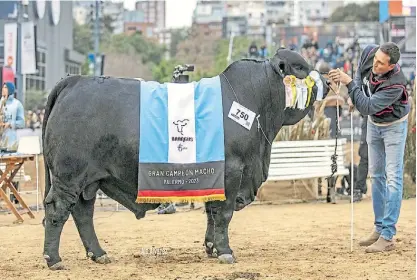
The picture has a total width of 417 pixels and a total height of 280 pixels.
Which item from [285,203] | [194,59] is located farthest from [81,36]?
[285,203]

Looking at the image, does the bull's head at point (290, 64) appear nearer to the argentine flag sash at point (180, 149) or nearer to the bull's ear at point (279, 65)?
the bull's ear at point (279, 65)

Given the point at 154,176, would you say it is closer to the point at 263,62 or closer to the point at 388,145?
the point at 263,62

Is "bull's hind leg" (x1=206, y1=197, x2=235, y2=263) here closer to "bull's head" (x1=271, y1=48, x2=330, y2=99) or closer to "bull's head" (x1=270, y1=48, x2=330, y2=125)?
"bull's head" (x1=270, y1=48, x2=330, y2=125)

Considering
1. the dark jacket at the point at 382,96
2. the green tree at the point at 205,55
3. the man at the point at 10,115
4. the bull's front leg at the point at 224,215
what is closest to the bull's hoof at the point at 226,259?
the bull's front leg at the point at 224,215

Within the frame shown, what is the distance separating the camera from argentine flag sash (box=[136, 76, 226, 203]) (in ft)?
24.2

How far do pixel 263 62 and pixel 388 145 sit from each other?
1.63m

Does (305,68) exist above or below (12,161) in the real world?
above

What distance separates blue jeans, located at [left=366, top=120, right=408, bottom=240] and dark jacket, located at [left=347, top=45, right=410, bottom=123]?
133 millimetres

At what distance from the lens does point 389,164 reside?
8344 mm

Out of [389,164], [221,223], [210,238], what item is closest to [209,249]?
[210,238]

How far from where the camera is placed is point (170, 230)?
33.4 ft

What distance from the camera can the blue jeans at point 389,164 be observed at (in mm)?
8320

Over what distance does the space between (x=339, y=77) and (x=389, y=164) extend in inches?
42.1

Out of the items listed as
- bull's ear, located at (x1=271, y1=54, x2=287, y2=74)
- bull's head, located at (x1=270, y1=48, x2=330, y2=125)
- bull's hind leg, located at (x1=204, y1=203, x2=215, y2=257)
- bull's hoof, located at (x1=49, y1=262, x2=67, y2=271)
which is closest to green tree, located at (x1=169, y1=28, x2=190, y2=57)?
bull's head, located at (x1=270, y1=48, x2=330, y2=125)
